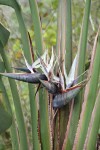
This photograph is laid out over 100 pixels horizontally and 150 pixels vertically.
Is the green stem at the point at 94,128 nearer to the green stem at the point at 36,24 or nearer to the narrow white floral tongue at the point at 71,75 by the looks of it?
the narrow white floral tongue at the point at 71,75

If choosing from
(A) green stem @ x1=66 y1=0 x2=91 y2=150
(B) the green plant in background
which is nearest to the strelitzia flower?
(B) the green plant in background

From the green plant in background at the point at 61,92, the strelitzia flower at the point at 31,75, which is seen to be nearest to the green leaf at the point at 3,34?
the green plant in background at the point at 61,92

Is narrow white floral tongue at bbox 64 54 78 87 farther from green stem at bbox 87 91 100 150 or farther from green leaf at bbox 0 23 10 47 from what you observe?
green leaf at bbox 0 23 10 47

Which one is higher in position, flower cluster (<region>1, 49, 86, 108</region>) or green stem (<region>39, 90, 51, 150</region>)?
flower cluster (<region>1, 49, 86, 108</region>)

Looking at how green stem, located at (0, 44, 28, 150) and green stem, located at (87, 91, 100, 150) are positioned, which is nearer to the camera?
green stem, located at (87, 91, 100, 150)

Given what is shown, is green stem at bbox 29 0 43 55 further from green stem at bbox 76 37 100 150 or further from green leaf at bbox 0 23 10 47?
green stem at bbox 76 37 100 150

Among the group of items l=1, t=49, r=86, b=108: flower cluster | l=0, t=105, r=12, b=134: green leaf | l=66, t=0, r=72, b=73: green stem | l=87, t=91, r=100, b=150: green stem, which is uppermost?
l=66, t=0, r=72, b=73: green stem

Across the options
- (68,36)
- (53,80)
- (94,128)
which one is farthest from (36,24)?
(94,128)

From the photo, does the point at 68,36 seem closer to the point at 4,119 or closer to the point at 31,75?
the point at 31,75
